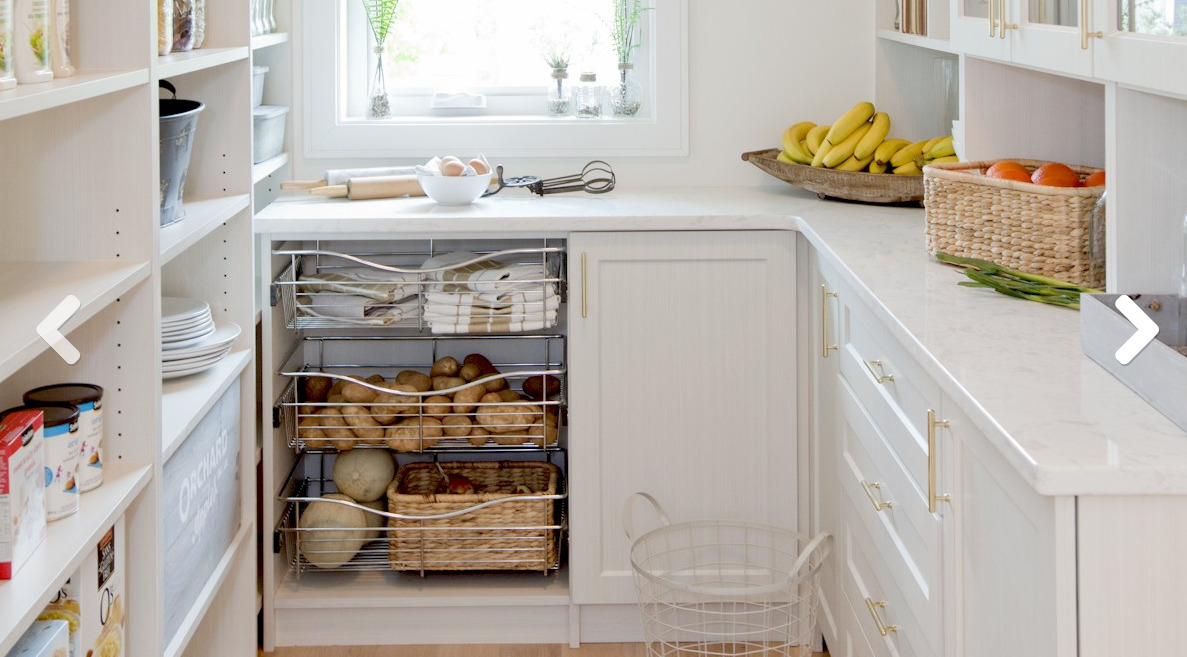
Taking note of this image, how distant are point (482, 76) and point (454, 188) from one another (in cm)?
66

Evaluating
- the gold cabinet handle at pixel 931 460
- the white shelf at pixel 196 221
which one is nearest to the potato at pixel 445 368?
the white shelf at pixel 196 221

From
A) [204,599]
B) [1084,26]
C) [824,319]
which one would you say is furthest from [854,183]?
[204,599]

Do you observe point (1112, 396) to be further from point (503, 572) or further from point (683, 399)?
point (503, 572)

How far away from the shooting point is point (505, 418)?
296 cm

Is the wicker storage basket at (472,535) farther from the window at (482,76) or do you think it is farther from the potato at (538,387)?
the window at (482,76)

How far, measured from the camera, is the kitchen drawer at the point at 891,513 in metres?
1.76

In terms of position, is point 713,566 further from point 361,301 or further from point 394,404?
point 361,301

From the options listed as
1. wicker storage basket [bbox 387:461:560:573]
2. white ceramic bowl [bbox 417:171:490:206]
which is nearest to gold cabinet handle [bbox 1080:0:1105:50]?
white ceramic bowl [bbox 417:171:490:206]

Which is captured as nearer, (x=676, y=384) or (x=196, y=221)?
(x=196, y=221)

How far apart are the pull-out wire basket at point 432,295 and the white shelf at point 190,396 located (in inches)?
12.8

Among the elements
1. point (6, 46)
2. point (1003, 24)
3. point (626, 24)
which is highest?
point (626, 24)

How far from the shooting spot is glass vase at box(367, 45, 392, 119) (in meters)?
3.38

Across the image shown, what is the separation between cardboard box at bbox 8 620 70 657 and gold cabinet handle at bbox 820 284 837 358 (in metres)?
1.46

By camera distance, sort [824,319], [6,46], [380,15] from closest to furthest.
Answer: [6,46] < [824,319] < [380,15]
